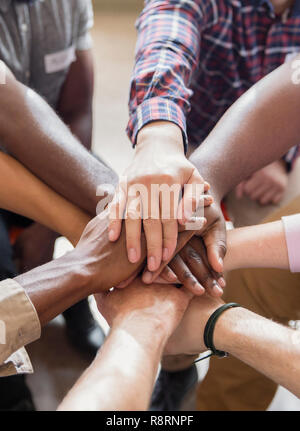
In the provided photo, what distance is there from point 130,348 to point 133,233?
0.23 metres

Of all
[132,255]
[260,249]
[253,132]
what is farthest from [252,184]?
[132,255]

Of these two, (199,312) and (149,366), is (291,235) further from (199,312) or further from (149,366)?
(149,366)

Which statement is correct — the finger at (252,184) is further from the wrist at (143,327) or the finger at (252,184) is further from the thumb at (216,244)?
the wrist at (143,327)

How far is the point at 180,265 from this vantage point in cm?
98

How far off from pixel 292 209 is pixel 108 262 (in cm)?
48

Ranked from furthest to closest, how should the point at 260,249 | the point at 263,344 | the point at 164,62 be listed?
the point at 164,62 < the point at 260,249 < the point at 263,344

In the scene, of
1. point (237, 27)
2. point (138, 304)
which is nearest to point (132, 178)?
point (138, 304)

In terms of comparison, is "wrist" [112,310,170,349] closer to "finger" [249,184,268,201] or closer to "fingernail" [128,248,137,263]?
"fingernail" [128,248,137,263]

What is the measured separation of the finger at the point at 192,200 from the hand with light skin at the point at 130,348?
148 mm

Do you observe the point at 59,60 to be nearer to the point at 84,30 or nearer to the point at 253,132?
the point at 84,30

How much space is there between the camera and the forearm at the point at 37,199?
1.10 m

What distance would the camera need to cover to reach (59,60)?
156 cm

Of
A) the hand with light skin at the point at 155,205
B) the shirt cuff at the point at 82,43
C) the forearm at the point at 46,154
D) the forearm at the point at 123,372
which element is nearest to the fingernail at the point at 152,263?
the hand with light skin at the point at 155,205
